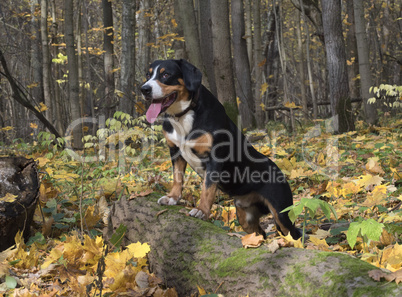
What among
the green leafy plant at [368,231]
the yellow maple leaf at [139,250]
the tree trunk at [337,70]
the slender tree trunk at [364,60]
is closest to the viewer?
the green leafy plant at [368,231]

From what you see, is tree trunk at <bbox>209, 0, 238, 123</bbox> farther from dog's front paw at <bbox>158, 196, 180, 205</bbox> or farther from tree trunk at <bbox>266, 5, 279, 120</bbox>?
tree trunk at <bbox>266, 5, 279, 120</bbox>

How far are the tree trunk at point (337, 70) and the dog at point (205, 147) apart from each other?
5.06 metres

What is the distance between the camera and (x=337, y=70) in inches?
320

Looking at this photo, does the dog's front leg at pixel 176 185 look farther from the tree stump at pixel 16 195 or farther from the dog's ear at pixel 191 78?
the tree stump at pixel 16 195

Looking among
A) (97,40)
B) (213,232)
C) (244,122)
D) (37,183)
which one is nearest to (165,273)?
(213,232)

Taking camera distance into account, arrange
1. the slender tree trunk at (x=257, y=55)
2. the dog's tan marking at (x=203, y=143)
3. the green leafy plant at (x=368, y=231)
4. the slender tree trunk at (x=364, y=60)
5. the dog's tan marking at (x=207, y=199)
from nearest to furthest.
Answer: the green leafy plant at (x=368, y=231), the dog's tan marking at (x=207, y=199), the dog's tan marking at (x=203, y=143), the slender tree trunk at (x=364, y=60), the slender tree trunk at (x=257, y=55)

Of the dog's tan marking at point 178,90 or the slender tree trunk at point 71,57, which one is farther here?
the slender tree trunk at point 71,57

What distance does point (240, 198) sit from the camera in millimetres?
3688

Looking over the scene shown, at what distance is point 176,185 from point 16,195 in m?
1.33

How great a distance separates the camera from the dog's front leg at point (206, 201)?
3070 mm

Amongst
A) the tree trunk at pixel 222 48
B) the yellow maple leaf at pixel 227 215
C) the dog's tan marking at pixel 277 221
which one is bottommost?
the yellow maple leaf at pixel 227 215

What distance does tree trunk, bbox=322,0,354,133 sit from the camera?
801 centimetres

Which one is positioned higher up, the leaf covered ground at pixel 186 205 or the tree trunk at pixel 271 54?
the tree trunk at pixel 271 54

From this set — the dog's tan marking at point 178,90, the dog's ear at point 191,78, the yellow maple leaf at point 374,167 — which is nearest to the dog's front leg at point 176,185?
the dog's tan marking at point 178,90
